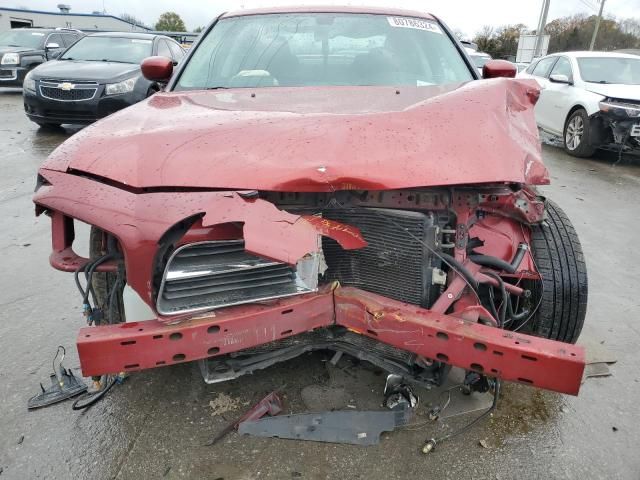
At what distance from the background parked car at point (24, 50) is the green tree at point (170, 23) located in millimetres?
50275

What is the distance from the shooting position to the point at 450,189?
1802 mm

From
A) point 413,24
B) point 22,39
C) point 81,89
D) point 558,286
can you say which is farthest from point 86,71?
point 558,286

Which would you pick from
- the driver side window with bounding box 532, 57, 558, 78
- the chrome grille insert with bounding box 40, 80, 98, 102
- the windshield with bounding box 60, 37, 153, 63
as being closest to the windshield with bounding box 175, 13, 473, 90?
the chrome grille insert with bounding box 40, 80, 98, 102

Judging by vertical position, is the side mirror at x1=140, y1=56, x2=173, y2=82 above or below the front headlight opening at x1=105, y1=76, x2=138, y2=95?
above

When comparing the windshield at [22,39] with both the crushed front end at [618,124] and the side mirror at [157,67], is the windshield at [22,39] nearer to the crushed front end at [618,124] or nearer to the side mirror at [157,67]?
the side mirror at [157,67]

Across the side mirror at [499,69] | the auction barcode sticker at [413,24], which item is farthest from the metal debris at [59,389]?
the side mirror at [499,69]

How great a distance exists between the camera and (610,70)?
7477mm

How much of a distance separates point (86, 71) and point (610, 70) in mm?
7682

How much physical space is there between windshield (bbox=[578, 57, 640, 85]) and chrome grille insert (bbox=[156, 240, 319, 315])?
7.33 metres

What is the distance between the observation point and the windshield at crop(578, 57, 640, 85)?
24.0ft

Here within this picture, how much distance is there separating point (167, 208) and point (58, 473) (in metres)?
1.10

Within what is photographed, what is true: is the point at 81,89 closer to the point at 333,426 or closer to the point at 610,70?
the point at 333,426

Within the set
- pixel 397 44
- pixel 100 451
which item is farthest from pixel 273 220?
pixel 397 44

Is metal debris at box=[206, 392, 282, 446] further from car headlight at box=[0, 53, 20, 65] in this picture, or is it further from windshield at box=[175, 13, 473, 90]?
car headlight at box=[0, 53, 20, 65]
